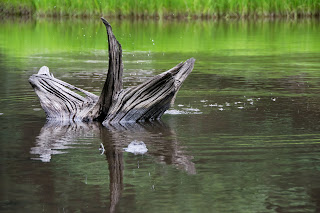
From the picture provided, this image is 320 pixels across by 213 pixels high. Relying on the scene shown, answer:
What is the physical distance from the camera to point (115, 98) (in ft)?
28.7

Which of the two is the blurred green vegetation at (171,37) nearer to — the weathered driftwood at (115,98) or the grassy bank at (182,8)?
the grassy bank at (182,8)

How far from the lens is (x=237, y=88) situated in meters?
11.8

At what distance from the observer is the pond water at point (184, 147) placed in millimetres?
5234

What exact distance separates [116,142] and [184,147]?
72 cm

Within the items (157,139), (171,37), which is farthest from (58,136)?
(171,37)

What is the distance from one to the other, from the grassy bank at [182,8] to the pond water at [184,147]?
17.3 metres

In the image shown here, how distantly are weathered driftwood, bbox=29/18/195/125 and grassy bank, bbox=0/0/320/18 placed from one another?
24567 millimetres

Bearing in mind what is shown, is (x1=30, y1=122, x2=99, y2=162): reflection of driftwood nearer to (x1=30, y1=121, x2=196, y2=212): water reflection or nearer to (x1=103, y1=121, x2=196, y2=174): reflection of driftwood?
(x1=30, y1=121, x2=196, y2=212): water reflection

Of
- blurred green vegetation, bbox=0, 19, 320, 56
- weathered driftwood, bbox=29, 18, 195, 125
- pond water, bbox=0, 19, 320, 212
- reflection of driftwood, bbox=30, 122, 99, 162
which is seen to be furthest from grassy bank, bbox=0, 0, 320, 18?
reflection of driftwood, bbox=30, 122, 99, 162

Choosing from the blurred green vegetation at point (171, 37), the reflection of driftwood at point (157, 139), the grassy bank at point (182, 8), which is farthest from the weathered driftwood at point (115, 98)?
the grassy bank at point (182, 8)

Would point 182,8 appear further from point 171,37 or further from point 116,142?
point 116,142

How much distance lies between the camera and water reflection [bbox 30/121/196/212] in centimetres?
622

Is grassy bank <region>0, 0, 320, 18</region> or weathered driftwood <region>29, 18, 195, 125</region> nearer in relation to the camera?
weathered driftwood <region>29, 18, 195, 125</region>

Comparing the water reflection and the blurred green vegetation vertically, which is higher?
the water reflection
